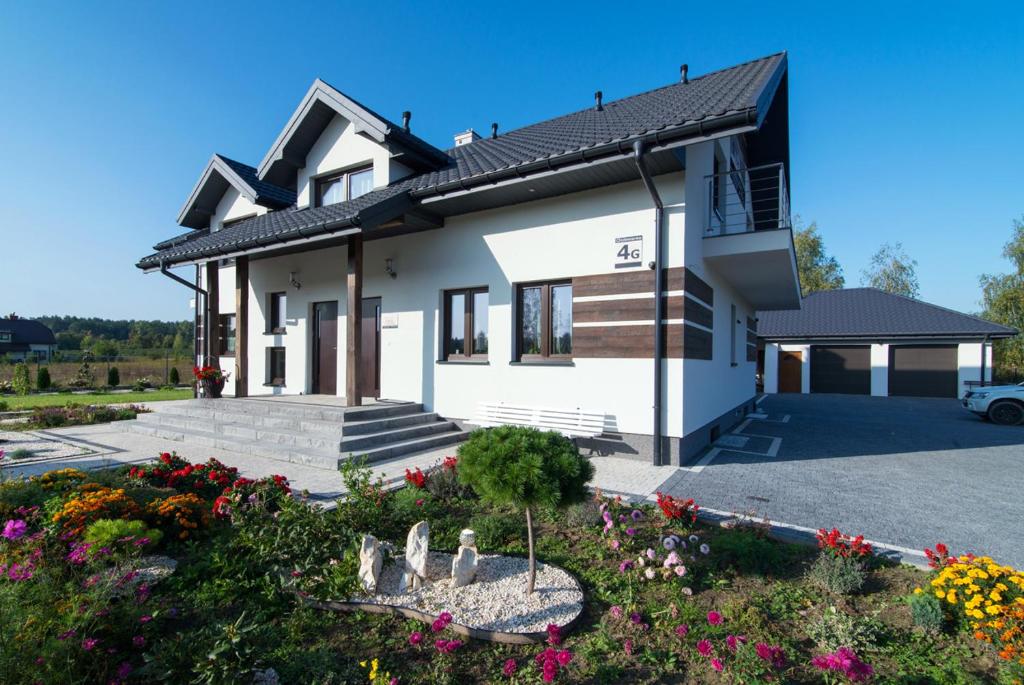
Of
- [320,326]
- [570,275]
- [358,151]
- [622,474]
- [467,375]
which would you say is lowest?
[622,474]

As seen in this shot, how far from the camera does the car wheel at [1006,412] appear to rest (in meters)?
12.4

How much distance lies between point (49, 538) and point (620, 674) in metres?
4.12

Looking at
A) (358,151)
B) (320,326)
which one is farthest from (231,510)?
(358,151)

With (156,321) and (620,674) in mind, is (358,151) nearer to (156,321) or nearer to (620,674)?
(620,674)

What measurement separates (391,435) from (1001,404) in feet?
52.7

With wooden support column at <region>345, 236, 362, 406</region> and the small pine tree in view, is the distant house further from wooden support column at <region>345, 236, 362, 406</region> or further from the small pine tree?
wooden support column at <region>345, 236, 362, 406</region>

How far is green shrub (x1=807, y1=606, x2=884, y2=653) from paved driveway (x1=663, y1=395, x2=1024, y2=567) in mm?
1989

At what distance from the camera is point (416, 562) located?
3291mm

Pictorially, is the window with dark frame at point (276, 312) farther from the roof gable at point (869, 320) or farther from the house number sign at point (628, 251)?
the roof gable at point (869, 320)

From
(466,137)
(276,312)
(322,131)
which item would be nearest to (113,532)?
(276,312)

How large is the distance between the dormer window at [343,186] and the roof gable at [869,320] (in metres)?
19.5

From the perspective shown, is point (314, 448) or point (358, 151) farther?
point (358, 151)

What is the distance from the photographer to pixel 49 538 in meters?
3.41

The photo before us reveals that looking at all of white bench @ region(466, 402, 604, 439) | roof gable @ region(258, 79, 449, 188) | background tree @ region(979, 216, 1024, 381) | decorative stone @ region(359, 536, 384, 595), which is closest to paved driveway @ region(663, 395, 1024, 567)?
white bench @ region(466, 402, 604, 439)
